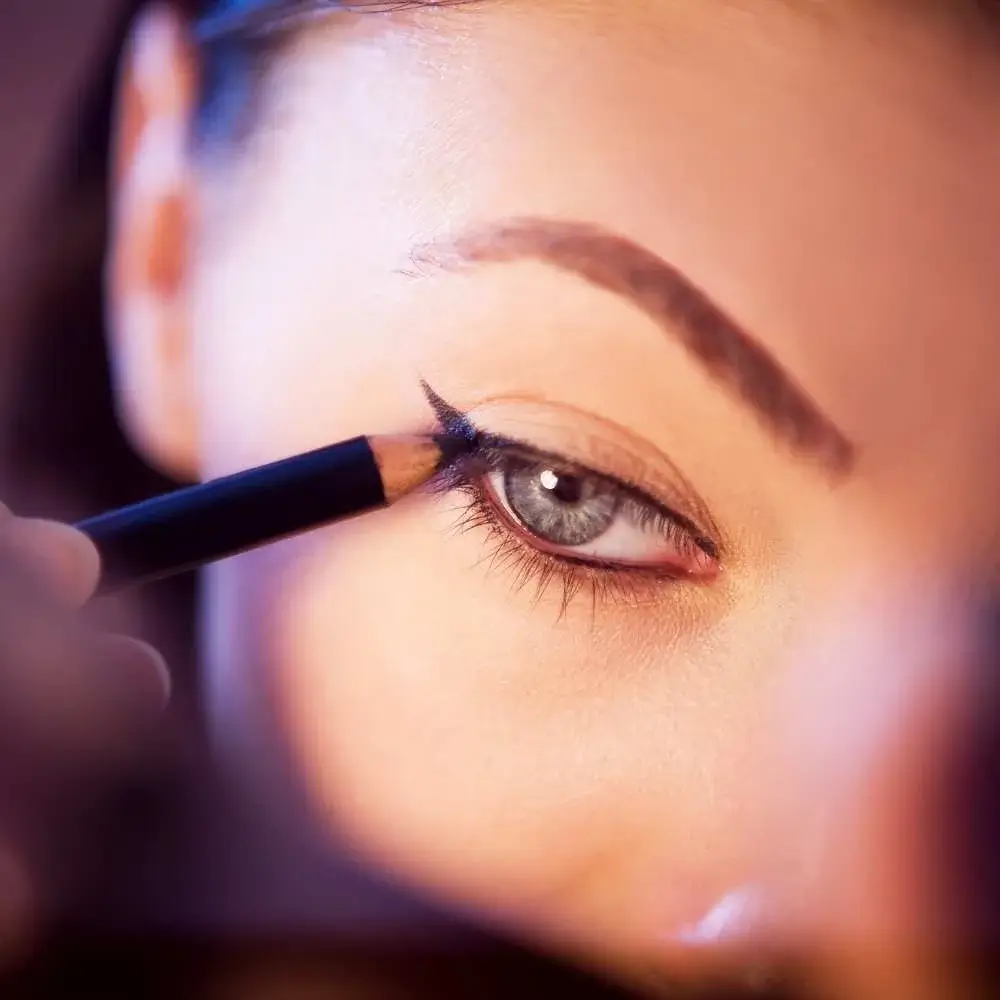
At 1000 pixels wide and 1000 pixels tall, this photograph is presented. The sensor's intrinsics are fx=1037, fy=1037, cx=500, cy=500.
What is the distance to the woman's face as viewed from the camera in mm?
380

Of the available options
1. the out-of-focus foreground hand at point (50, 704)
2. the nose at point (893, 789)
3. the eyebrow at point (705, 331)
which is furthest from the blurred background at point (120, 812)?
the eyebrow at point (705, 331)

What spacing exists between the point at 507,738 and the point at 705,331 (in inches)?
7.7

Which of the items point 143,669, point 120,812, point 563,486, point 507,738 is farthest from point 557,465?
point 120,812

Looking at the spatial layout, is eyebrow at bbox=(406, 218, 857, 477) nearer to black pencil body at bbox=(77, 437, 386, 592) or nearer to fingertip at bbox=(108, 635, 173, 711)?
black pencil body at bbox=(77, 437, 386, 592)

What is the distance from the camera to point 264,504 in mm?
431

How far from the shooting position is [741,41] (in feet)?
1.26

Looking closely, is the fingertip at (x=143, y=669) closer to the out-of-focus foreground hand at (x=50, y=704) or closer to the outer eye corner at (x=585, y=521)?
the out-of-focus foreground hand at (x=50, y=704)

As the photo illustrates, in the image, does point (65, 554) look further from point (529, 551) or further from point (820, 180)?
point (820, 180)

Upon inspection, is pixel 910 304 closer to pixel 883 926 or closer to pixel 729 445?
pixel 729 445

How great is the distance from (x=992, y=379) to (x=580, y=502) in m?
0.17

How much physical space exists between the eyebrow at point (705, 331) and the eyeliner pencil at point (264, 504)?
0.31ft

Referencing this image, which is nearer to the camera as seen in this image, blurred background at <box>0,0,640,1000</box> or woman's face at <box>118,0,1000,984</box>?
woman's face at <box>118,0,1000,984</box>

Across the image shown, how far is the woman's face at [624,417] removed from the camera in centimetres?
38

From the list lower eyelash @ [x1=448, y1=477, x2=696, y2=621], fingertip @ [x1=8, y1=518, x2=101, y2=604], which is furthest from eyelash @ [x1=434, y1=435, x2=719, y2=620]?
fingertip @ [x1=8, y1=518, x2=101, y2=604]
